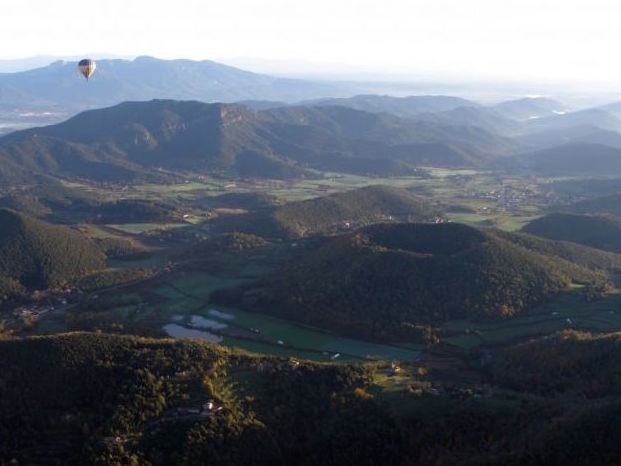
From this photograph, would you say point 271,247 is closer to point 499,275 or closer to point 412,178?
point 499,275

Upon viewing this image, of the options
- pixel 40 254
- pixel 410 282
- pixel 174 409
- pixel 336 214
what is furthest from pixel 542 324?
pixel 336 214

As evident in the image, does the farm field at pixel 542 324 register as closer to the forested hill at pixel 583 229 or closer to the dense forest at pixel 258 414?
the dense forest at pixel 258 414

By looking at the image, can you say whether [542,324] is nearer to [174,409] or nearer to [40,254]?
[174,409]

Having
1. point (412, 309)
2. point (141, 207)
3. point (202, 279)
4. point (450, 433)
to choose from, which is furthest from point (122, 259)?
point (450, 433)

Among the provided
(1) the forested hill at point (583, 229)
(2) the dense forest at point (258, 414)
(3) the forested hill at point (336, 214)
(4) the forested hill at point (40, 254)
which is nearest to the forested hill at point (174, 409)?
(2) the dense forest at point (258, 414)

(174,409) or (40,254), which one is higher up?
(40,254)

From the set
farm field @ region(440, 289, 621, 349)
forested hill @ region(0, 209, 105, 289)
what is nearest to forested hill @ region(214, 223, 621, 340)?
farm field @ region(440, 289, 621, 349)

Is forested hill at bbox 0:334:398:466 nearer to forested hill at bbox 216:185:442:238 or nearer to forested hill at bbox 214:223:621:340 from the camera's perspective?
forested hill at bbox 214:223:621:340
